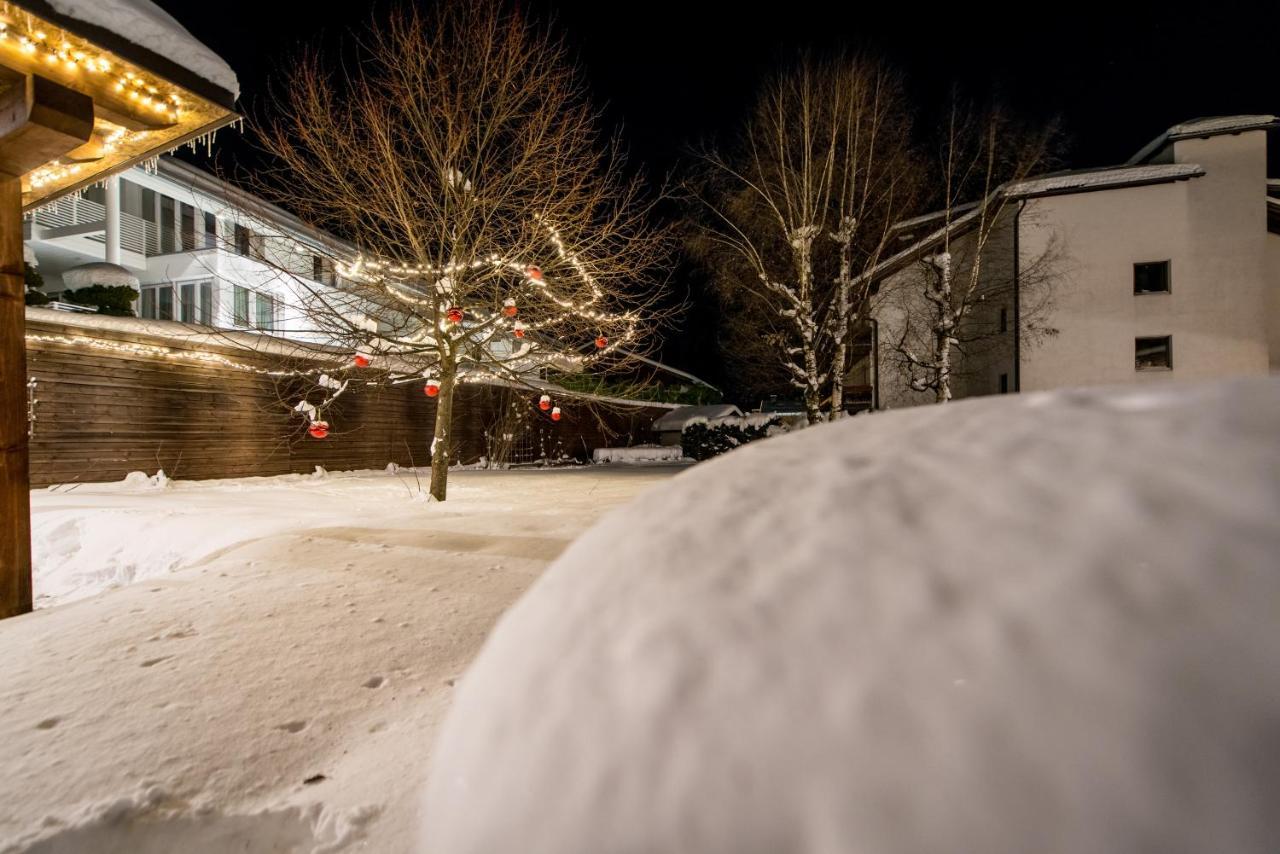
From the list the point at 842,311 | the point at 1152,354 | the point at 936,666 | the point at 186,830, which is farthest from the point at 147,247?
the point at 1152,354

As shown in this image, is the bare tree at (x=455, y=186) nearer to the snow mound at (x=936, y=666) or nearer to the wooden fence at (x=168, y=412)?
the wooden fence at (x=168, y=412)

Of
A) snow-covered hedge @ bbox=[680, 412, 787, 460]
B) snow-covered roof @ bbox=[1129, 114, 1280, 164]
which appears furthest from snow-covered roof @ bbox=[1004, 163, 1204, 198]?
snow-covered hedge @ bbox=[680, 412, 787, 460]

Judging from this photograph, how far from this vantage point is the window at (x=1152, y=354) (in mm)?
15148

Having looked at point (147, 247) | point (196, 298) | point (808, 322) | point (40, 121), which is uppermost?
point (147, 247)

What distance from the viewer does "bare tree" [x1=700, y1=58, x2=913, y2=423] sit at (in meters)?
12.3

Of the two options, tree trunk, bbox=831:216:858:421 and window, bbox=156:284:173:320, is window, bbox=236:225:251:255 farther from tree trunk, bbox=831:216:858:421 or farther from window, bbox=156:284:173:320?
window, bbox=156:284:173:320

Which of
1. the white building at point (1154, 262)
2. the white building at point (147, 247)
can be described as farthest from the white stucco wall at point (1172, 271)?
the white building at point (147, 247)

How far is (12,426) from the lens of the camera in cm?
368

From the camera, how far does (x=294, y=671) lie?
2.33m

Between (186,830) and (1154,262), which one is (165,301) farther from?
(1154,262)

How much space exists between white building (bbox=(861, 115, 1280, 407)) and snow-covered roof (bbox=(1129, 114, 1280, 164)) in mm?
27

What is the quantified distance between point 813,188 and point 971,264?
21.2 ft

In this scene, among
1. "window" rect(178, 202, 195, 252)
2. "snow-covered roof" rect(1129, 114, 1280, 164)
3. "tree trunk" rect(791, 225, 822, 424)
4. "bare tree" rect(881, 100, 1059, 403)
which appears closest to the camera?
"tree trunk" rect(791, 225, 822, 424)

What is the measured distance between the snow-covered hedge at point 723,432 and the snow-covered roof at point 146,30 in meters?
15.7
